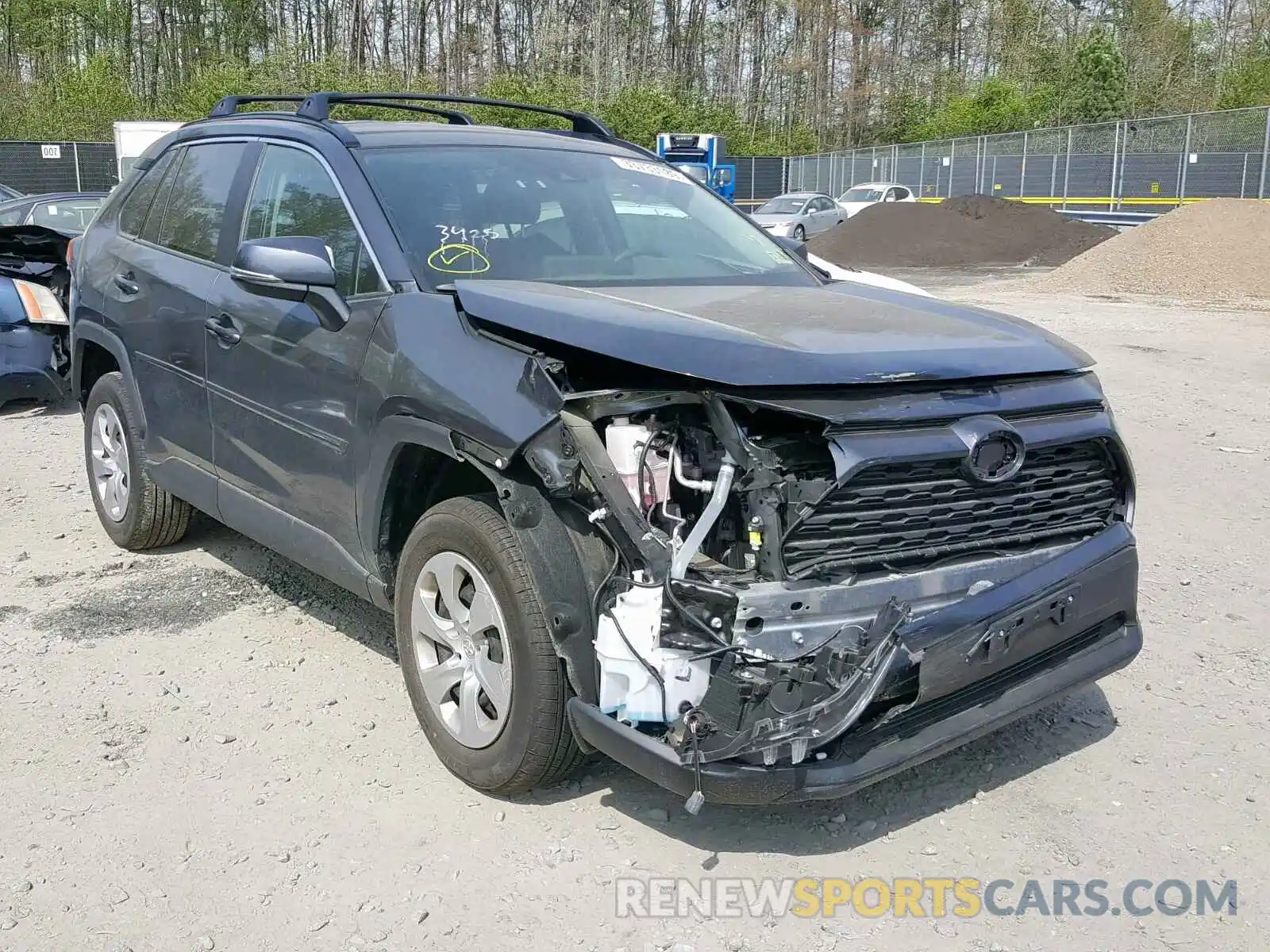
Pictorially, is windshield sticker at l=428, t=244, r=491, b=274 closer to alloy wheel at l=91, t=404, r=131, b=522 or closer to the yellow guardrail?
alloy wheel at l=91, t=404, r=131, b=522

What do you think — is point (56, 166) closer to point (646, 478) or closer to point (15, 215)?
point (15, 215)

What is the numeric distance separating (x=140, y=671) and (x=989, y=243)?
26.9m

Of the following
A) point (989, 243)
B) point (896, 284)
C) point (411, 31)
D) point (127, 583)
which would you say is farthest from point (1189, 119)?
point (411, 31)

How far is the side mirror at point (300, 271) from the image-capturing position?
12.4 feet

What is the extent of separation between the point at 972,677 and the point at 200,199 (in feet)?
12.1

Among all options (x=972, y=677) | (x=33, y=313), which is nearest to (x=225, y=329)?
(x=972, y=677)

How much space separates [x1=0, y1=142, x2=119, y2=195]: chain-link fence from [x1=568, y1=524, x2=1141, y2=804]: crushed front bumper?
3485 centimetres

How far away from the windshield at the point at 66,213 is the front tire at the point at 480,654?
11298mm

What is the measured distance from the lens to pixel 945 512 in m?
3.20

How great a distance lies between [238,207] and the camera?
472cm

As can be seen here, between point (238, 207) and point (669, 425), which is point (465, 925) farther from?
point (238, 207)

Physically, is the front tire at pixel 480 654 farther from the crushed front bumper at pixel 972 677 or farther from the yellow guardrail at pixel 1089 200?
the yellow guardrail at pixel 1089 200

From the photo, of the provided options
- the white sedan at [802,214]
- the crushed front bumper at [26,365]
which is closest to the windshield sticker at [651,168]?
the crushed front bumper at [26,365]

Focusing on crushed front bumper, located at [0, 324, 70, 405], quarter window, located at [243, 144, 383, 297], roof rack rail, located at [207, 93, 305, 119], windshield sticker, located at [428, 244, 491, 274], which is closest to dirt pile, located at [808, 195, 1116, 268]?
crushed front bumper, located at [0, 324, 70, 405]
